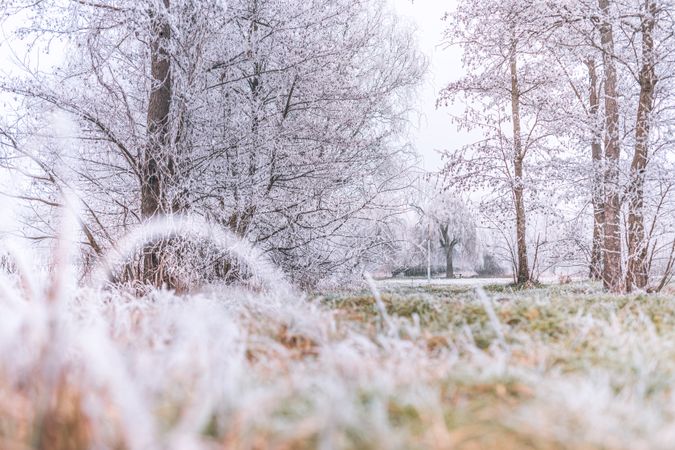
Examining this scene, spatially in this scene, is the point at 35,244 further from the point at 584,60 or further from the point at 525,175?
the point at 584,60

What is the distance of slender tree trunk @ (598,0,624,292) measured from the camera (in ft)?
21.7

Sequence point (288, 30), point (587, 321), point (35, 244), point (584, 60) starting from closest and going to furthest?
point (587, 321), point (288, 30), point (35, 244), point (584, 60)

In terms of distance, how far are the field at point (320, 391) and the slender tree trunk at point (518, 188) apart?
31.8 ft

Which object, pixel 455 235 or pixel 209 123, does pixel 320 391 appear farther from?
pixel 455 235

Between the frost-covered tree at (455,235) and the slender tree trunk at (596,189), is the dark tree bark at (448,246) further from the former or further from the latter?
the slender tree trunk at (596,189)

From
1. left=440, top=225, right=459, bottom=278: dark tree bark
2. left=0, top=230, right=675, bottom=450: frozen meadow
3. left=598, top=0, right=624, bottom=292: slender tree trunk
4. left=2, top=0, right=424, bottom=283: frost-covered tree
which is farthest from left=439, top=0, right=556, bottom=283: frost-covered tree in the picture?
left=440, top=225, right=459, bottom=278: dark tree bark

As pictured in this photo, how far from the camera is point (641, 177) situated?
6270 mm

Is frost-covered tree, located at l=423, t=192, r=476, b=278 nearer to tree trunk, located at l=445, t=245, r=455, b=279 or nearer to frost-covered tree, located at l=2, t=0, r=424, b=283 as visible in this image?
tree trunk, located at l=445, t=245, r=455, b=279

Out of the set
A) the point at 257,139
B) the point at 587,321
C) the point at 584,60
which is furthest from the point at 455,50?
the point at 587,321

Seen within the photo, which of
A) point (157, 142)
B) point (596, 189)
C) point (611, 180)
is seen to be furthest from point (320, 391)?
point (596, 189)

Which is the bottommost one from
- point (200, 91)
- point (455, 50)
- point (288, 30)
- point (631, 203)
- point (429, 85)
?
point (631, 203)

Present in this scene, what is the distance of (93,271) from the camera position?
18.1 ft

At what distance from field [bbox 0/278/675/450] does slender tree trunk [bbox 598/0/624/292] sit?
206 inches

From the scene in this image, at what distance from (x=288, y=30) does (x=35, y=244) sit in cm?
453
